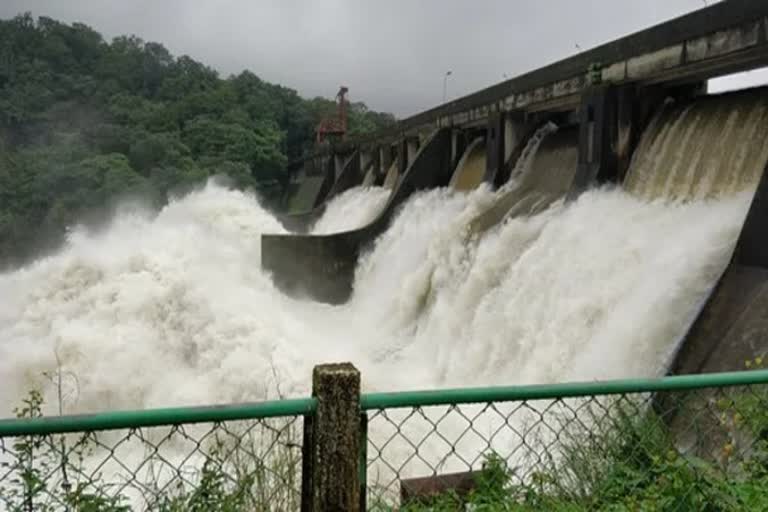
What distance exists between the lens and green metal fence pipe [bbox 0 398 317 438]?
153cm

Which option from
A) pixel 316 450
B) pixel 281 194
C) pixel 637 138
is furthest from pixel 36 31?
pixel 316 450

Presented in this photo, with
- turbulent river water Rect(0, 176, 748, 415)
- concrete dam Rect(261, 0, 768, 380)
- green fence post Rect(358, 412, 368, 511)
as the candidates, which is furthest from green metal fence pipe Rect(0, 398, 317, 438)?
concrete dam Rect(261, 0, 768, 380)

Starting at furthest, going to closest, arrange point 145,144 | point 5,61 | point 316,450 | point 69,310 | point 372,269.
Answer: point 5,61 < point 145,144 < point 372,269 < point 69,310 < point 316,450

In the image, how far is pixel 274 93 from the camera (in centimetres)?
5006

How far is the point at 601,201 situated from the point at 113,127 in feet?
123

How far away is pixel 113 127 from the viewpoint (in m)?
39.3

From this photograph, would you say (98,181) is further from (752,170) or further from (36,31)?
(36,31)

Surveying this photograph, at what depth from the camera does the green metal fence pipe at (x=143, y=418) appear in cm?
153

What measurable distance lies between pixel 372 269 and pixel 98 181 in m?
24.6

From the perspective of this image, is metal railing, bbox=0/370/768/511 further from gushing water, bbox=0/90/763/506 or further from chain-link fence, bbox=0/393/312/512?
gushing water, bbox=0/90/763/506

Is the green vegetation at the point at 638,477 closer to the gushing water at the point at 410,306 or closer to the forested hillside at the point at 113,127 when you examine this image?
the gushing water at the point at 410,306

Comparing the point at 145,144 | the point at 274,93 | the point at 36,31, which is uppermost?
the point at 36,31

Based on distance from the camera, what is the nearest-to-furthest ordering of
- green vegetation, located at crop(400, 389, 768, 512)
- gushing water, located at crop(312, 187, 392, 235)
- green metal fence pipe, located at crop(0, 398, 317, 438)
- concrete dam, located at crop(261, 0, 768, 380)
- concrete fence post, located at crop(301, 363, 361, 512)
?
1. green metal fence pipe, located at crop(0, 398, 317, 438)
2. concrete fence post, located at crop(301, 363, 361, 512)
3. green vegetation, located at crop(400, 389, 768, 512)
4. concrete dam, located at crop(261, 0, 768, 380)
5. gushing water, located at crop(312, 187, 392, 235)

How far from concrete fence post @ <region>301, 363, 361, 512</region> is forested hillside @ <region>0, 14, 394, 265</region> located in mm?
31299
